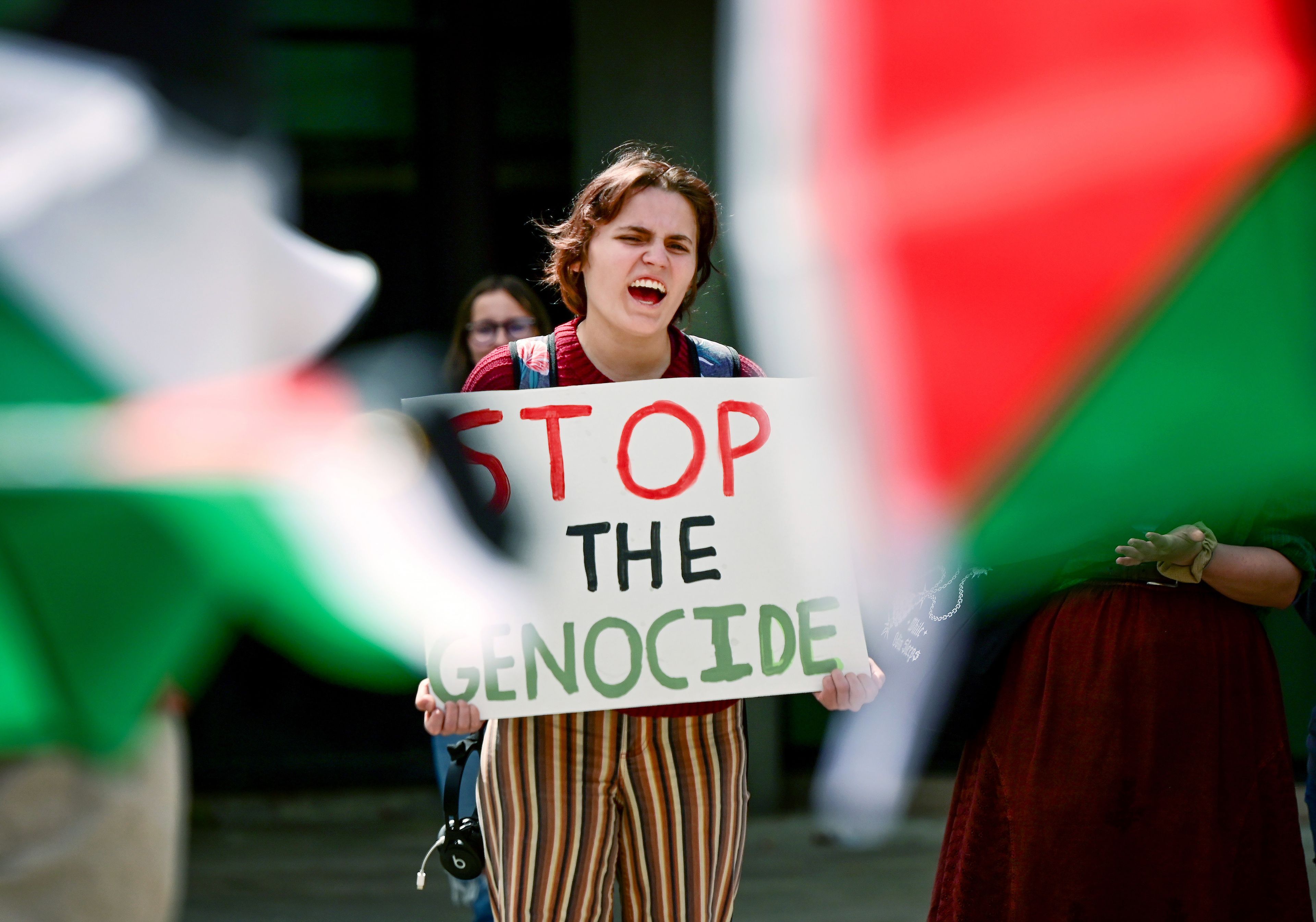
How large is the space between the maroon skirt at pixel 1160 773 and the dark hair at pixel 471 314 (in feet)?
5.62

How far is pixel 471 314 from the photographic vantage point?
3.74 m

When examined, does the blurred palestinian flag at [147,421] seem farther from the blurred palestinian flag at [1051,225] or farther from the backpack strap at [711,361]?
the backpack strap at [711,361]

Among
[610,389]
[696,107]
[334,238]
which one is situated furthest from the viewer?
[334,238]

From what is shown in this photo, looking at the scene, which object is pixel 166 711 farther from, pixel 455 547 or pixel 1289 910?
pixel 1289 910

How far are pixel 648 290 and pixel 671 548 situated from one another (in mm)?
377

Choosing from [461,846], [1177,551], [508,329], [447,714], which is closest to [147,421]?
[447,714]

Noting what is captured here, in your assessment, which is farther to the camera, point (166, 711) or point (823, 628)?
point (823, 628)

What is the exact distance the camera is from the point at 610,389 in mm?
2053

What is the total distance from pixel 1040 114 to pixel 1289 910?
5.98ft

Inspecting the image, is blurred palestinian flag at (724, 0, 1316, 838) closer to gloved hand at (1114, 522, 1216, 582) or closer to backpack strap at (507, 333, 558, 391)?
backpack strap at (507, 333, 558, 391)

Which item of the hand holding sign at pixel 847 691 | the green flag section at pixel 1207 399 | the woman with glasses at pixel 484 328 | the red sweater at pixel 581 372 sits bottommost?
the hand holding sign at pixel 847 691

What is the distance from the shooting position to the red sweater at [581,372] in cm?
210

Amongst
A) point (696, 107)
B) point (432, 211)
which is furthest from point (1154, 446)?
point (432, 211)

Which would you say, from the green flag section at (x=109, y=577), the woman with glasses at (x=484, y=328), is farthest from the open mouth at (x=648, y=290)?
the woman with glasses at (x=484, y=328)
